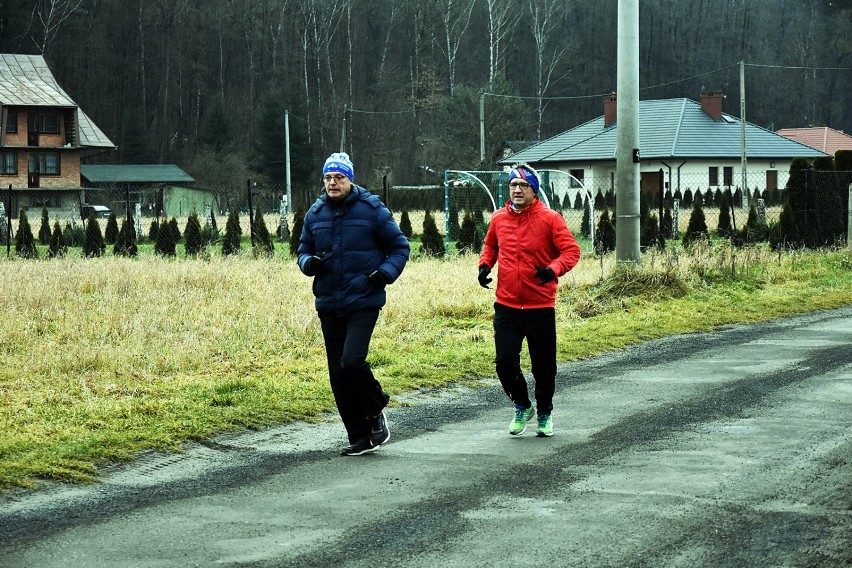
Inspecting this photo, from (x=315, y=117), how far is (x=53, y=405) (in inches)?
3098

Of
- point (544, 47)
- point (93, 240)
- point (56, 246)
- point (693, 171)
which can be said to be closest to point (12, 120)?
point (693, 171)

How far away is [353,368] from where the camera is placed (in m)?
7.42

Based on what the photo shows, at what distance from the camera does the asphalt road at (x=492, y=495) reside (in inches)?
203

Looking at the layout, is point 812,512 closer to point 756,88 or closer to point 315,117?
point 315,117

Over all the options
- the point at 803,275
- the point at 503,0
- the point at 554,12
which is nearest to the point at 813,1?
the point at 554,12

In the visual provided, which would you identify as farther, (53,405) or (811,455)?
(53,405)

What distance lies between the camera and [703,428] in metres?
8.06

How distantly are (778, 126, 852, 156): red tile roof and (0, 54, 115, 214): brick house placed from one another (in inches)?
1842

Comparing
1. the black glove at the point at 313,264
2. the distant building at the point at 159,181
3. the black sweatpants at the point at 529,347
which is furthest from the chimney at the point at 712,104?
the black glove at the point at 313,264

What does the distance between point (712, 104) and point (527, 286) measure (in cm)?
6228

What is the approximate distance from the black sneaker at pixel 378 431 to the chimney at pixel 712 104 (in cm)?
6264

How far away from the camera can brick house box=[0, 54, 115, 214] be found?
67250mm

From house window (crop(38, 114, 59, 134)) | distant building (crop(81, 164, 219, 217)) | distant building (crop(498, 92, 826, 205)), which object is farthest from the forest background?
house window (crop(38, 114, 59, 134))

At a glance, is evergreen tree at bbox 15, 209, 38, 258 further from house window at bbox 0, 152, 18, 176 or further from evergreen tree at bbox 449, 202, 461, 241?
house window at bbox 0, 152, 18, 176
